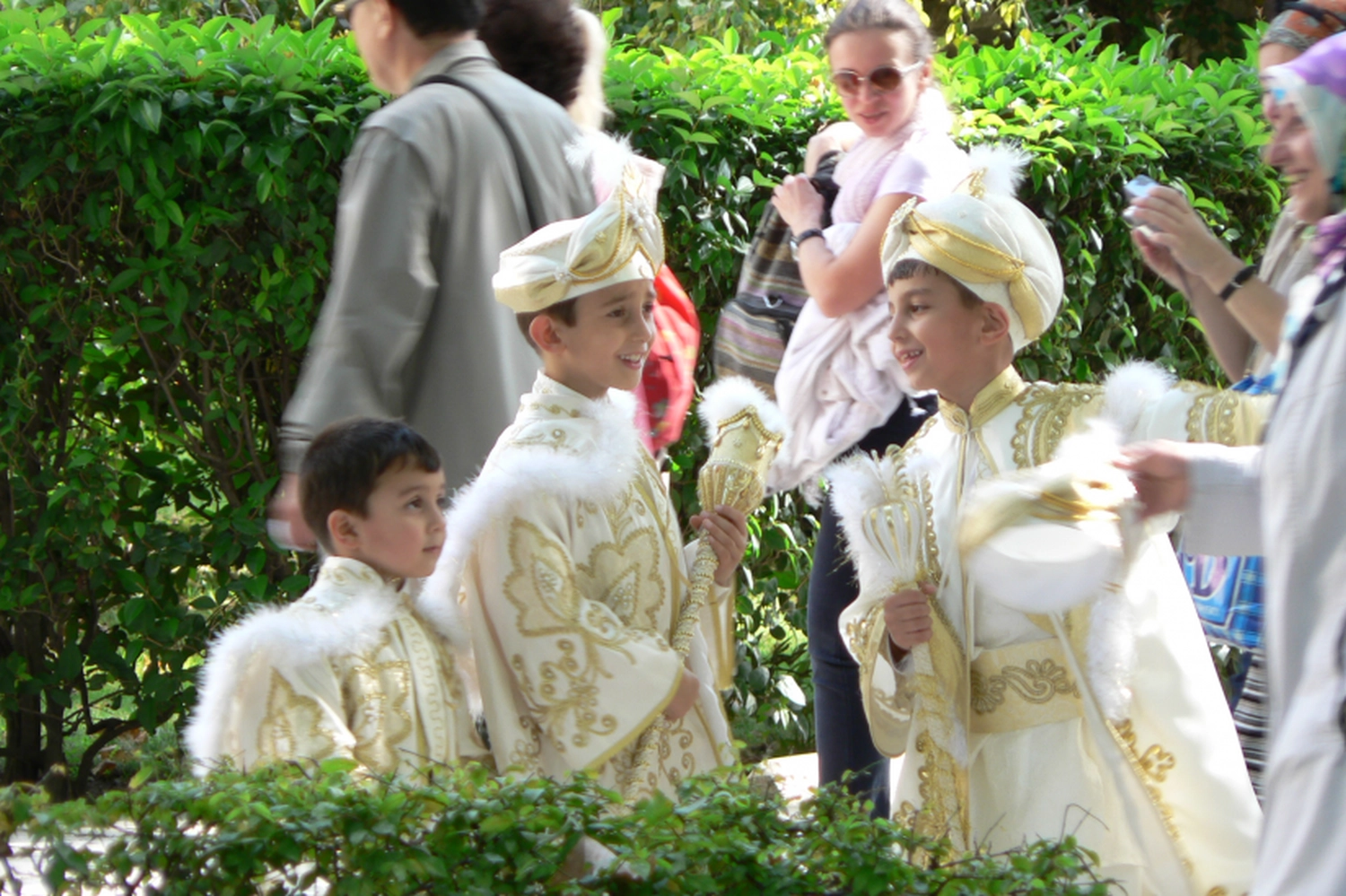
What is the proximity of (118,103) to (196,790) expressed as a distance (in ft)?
9.79

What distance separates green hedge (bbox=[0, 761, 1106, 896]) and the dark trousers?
1634 mm

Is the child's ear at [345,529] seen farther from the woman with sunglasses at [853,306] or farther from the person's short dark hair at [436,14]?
the woman with sunglasses at [853,306]

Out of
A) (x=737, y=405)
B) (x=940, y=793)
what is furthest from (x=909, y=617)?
(x=737, y=405)

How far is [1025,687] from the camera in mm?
2953

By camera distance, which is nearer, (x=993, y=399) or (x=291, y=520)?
(x=291, y=520)

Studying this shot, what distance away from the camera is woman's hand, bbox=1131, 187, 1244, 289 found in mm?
3066

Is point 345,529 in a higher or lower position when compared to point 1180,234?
lower

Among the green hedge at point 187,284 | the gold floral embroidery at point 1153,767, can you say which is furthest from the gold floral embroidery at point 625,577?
the green hedge at point 187,284

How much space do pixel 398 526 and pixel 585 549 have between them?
354 millimetres

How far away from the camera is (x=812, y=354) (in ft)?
12.3

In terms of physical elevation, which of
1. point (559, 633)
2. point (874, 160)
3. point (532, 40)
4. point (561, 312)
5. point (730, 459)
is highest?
point (532, 40)

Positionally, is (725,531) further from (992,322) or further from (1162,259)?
(1162,259)

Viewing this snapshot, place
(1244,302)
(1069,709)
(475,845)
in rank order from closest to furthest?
1. (475,845)
2. (1069,709)
3. (1244,302)

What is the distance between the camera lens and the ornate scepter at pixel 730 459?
3027 millimetres
